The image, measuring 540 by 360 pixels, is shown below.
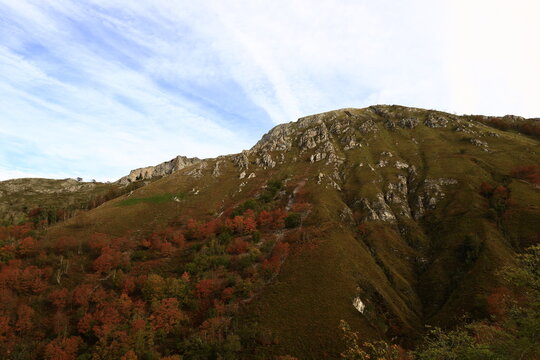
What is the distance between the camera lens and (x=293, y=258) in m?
101

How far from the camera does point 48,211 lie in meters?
200

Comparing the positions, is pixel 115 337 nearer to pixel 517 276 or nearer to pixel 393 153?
pixel 517 276

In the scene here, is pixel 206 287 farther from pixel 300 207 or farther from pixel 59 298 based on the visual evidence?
pixel 300 207

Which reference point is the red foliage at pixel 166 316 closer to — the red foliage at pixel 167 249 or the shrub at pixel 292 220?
the red foliage at pixel 167 249

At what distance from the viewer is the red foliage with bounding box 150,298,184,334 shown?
82.0m

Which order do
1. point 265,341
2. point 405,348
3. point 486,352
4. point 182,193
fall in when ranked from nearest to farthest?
point 486,352 → point 265,341 → point 405,348 → point 182,193

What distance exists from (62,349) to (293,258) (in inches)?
2696

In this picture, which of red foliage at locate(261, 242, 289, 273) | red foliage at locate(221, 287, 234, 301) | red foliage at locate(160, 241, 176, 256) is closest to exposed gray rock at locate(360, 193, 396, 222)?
red foliage at locate(261, 242, 289, 273)

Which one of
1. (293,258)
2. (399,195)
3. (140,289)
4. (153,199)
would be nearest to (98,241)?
(140,289)

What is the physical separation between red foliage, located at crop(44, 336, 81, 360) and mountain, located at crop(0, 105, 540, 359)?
908 mm

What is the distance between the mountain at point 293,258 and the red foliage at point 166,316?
14.0 inches

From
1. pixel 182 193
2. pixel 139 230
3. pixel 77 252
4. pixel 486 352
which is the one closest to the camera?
pixel 486 352

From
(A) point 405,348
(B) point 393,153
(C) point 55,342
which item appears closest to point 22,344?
(C) point 55,342

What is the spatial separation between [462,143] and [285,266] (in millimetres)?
157450
